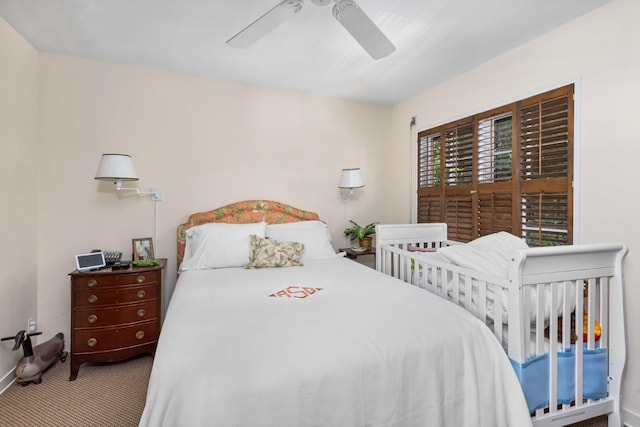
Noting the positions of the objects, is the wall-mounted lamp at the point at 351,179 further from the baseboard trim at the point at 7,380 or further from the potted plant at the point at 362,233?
the baseboard trim at the point at 7,380

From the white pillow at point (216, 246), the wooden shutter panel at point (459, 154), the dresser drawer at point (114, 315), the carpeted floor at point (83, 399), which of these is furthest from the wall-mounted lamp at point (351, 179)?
the carpeted floor at point (83, 399)

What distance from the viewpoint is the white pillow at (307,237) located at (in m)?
2.81

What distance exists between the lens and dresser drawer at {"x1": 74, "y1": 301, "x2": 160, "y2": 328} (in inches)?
87.8

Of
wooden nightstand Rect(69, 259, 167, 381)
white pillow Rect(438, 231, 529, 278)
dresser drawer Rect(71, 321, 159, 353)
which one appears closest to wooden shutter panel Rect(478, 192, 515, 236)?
white pillow Rect(438, 231, 529, 278)

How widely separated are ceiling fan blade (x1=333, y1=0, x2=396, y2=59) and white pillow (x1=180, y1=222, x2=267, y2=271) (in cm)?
173

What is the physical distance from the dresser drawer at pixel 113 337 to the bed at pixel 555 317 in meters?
2.27

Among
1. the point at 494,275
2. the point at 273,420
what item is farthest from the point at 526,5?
the point at 273,420

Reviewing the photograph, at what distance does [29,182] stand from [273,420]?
2710mm

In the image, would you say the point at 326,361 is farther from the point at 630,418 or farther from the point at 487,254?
the point at 630,418

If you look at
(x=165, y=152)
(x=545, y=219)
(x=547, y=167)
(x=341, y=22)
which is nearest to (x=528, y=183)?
(x=547, y=167)

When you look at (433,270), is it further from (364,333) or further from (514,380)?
(364,333)

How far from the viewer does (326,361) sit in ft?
3.66

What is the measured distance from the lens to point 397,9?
1.92m

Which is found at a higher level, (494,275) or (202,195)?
(202,195)
